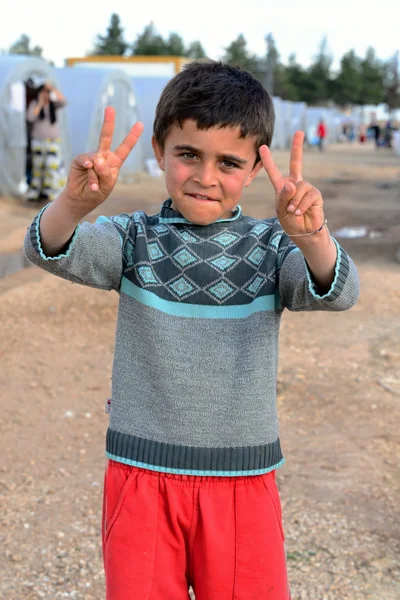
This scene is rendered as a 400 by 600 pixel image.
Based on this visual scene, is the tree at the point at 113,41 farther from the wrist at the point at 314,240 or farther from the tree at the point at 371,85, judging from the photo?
the wrist at the point at 314,240

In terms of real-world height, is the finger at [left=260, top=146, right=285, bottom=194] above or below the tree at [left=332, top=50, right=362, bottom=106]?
above

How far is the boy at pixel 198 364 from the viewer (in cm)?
174

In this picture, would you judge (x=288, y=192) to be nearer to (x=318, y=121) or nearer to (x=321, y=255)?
(x=321, y=255)

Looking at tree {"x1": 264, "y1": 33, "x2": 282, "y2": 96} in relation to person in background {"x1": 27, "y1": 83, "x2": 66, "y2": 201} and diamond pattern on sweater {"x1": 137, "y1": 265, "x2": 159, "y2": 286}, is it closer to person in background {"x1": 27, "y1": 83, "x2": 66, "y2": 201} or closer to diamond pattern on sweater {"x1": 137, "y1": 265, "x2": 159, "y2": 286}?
person in background {"x1": 27, "y1": 83, "x2": 66, "y2": 201}

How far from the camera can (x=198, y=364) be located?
1770 millimetres

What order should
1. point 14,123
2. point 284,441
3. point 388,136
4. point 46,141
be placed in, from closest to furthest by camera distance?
point 284,441 < point 46,141 < point 14,123 < point 388,136

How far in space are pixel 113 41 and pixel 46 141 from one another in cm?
7293

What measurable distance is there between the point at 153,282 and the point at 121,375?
0.23 m

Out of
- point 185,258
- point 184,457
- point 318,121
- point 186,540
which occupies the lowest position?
point 318,121

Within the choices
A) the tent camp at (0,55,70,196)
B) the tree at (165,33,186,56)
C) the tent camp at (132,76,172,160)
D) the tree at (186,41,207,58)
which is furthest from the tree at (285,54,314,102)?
the tent camp at (0,55,70,196)

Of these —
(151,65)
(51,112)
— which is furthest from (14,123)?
(151,65)

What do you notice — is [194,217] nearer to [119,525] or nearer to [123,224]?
[123,224]

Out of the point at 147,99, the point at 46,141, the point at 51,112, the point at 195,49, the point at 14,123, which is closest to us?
the point at 51,112

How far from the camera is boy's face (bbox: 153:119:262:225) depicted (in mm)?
1743
